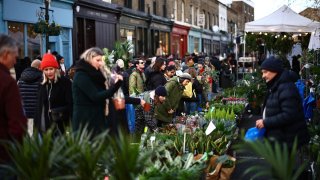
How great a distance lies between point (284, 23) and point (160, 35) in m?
20.8

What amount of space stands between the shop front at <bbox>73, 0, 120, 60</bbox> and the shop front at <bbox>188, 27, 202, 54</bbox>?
18890mm

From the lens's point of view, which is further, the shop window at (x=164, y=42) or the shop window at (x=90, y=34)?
the shop window at (x=164, y=42)

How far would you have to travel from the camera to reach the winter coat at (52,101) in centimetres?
636

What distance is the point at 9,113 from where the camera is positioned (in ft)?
14.0

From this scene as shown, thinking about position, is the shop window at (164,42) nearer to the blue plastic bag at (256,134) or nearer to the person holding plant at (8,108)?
the blue plastic bag at (256,134)

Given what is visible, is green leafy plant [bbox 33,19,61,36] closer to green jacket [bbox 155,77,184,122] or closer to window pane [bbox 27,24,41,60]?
window pane [bbox 27,24,41,60]

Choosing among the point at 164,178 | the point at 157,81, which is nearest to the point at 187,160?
the point at 164,178

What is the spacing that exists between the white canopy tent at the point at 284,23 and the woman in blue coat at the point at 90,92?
8.68 meters

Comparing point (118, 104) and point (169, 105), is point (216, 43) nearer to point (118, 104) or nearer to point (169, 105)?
point (169, 105)

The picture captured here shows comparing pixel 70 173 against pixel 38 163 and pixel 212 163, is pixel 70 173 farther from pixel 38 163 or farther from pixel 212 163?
pixel 212 163

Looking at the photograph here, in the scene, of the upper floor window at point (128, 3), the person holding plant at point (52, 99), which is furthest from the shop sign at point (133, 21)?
the person holding plant at point (52, 99)

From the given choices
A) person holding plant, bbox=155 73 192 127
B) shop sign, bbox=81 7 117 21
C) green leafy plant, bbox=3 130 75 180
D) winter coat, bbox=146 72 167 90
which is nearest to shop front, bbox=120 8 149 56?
shop sign, bbox=81 7 117 21

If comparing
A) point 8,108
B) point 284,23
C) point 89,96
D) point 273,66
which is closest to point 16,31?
point 284,23

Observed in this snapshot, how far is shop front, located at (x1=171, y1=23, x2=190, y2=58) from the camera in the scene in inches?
1486
